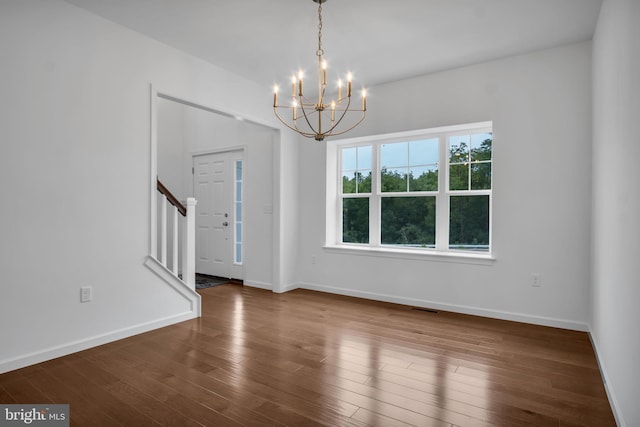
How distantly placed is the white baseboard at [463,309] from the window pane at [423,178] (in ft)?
4.41

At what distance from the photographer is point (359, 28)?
3.19m

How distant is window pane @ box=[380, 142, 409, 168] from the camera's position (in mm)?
4648

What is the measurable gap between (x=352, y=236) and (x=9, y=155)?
369 cm

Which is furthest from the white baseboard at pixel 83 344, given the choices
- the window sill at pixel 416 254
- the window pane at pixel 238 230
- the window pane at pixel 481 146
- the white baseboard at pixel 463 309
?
the window pane at pixel 481 146

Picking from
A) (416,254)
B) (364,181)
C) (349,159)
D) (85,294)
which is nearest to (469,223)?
(416,254)

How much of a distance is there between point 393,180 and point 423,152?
507 millimetres

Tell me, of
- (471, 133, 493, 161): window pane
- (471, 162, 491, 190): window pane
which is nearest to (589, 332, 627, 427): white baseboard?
(471, 162, 491, 190): window pane

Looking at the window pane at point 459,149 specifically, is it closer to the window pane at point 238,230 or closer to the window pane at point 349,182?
the window pane at point 349,182

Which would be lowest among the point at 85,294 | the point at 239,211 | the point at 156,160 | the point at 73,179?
the point at 85,294

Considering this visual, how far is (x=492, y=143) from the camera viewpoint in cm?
389

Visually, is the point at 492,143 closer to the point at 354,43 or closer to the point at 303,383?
the point at 354,43

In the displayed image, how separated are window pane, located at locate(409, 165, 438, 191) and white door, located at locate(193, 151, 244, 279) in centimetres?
272

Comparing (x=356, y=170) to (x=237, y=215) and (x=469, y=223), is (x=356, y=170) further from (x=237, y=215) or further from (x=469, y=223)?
(x=237, y=215)

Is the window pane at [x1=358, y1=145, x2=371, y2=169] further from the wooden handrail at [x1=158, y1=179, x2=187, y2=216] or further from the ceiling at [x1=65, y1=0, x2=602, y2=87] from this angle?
the wooden handrail at [x1=158, y1=179, x2=187, y2=216]
